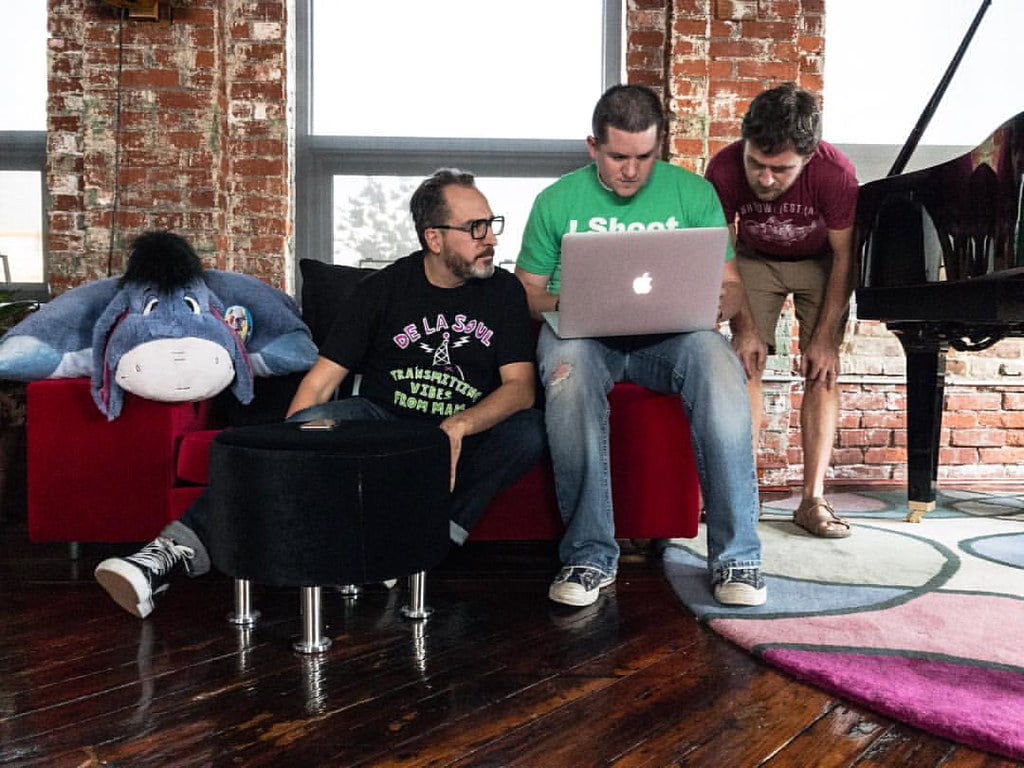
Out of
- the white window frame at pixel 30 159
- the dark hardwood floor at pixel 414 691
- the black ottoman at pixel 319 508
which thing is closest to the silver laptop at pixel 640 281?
the black ottoman at pixel 319 508

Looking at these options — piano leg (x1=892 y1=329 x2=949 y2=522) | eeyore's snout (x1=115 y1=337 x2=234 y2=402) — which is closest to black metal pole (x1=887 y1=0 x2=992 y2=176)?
piano leg (x1=892 y1=329 x2=949 y2=522)

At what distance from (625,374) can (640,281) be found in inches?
14.9

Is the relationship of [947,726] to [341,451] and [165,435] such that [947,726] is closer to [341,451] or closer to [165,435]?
[341,451]

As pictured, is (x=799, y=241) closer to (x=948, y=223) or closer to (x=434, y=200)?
(x=948, y=223)

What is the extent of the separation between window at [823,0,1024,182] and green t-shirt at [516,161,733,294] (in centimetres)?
185

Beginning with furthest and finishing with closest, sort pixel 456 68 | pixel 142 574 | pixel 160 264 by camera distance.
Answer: pixel 456 68
pixel 160 264
pixel 142 574

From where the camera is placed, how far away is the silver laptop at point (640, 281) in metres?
2.12

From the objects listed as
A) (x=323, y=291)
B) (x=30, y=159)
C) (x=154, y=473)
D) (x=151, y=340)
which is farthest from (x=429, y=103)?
(x=154, y=473)

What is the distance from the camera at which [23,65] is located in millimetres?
3867

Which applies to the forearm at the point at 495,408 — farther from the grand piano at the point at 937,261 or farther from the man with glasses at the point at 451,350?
the grand piano at the point at 937,261

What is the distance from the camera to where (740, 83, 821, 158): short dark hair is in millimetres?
2594

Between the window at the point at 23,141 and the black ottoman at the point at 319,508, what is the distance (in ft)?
8.01

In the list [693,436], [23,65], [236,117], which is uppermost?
[23,65]

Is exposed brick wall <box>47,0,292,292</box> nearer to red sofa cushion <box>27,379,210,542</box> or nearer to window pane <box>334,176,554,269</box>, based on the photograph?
window pane <box>334,176,554,269</box>
